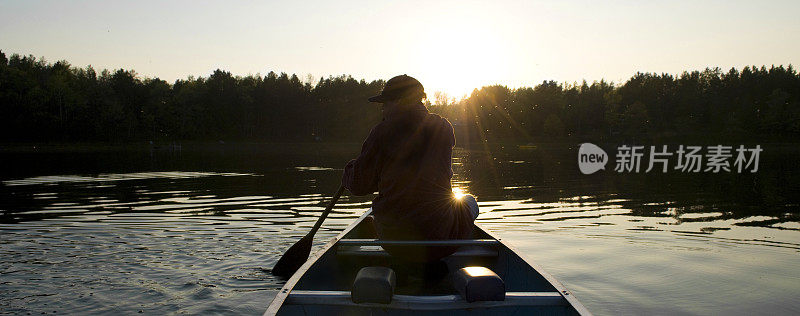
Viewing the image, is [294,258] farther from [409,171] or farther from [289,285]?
[289,285]

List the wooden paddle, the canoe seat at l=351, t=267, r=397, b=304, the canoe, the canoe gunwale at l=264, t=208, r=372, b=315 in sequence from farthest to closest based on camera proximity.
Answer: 1. the wooden paddle
2. the canoe
3. the canoe seat at l=351, t=267, r=397, b=304
4. the canoe gunwale at l=264, t=208, r=372, b=315

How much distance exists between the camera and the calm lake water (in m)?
6.30

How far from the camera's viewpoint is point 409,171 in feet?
14.4

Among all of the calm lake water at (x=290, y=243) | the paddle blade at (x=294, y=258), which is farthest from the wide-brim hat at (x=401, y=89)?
the paddle blade at (x=294, y=258)

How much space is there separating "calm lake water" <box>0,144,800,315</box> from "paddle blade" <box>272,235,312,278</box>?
179 millimetres

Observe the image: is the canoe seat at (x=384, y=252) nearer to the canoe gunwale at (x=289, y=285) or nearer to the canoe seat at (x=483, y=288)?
the canoe gunwale at (x=289, y=285)

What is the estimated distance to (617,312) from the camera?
5957 millimetres

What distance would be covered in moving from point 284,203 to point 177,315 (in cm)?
996

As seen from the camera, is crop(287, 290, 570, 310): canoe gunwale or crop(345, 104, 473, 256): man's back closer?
crop(287, 290, 570, 310): canoe gunwale

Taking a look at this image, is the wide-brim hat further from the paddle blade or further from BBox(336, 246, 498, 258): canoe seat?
the paddle blade

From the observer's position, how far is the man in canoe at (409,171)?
14.3 ft

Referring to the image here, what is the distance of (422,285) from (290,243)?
507 centimetres

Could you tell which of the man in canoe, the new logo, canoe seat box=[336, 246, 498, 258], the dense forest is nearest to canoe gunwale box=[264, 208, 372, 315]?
canoe seat box=[336, 246, 498, 258]

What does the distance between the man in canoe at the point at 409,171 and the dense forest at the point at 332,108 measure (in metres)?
96.5
